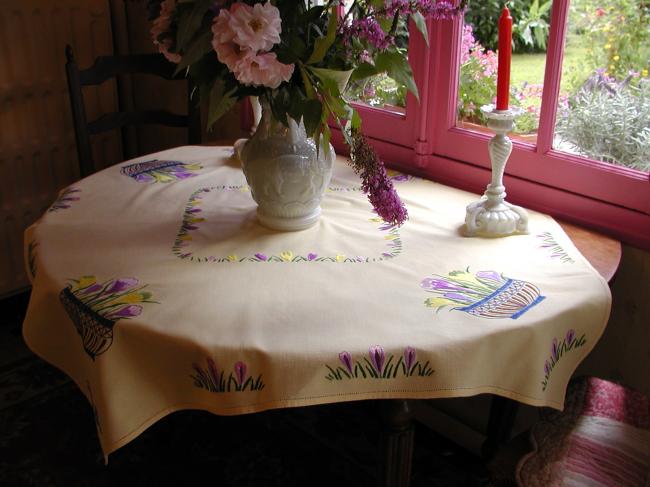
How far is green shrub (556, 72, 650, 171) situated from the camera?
1.42 metres

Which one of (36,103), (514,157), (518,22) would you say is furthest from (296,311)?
(36,103)

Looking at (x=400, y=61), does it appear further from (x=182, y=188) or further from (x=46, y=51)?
(x=46, y=51)

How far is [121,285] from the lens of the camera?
3.90 feet

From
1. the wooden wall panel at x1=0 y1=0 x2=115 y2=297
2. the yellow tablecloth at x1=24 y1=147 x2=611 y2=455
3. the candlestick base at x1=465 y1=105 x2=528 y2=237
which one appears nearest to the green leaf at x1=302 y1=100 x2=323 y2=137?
the yellow tablecloth at x1=24 y1=147 x2=611 y2=455

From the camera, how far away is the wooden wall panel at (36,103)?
7.43ft

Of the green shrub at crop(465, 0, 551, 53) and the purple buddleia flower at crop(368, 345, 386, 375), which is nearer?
the purple buddleia flower at crop(368, 345, 386, 375)

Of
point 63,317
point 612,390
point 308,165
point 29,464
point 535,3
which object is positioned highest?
point 535,3

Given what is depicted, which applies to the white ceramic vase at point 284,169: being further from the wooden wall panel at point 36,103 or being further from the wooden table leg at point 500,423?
the wooden wall panel at point 36,103

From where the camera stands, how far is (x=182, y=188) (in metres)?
1.64

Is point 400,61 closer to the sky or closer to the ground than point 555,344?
closer to the sky

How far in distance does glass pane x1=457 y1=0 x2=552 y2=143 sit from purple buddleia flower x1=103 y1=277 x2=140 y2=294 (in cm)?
91

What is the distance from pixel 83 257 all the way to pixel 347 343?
552 mm

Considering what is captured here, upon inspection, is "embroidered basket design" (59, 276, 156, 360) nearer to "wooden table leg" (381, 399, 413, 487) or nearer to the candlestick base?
"wooden table leg" (381, 399, 413, 487)

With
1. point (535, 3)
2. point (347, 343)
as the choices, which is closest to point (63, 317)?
point (347, 343)
